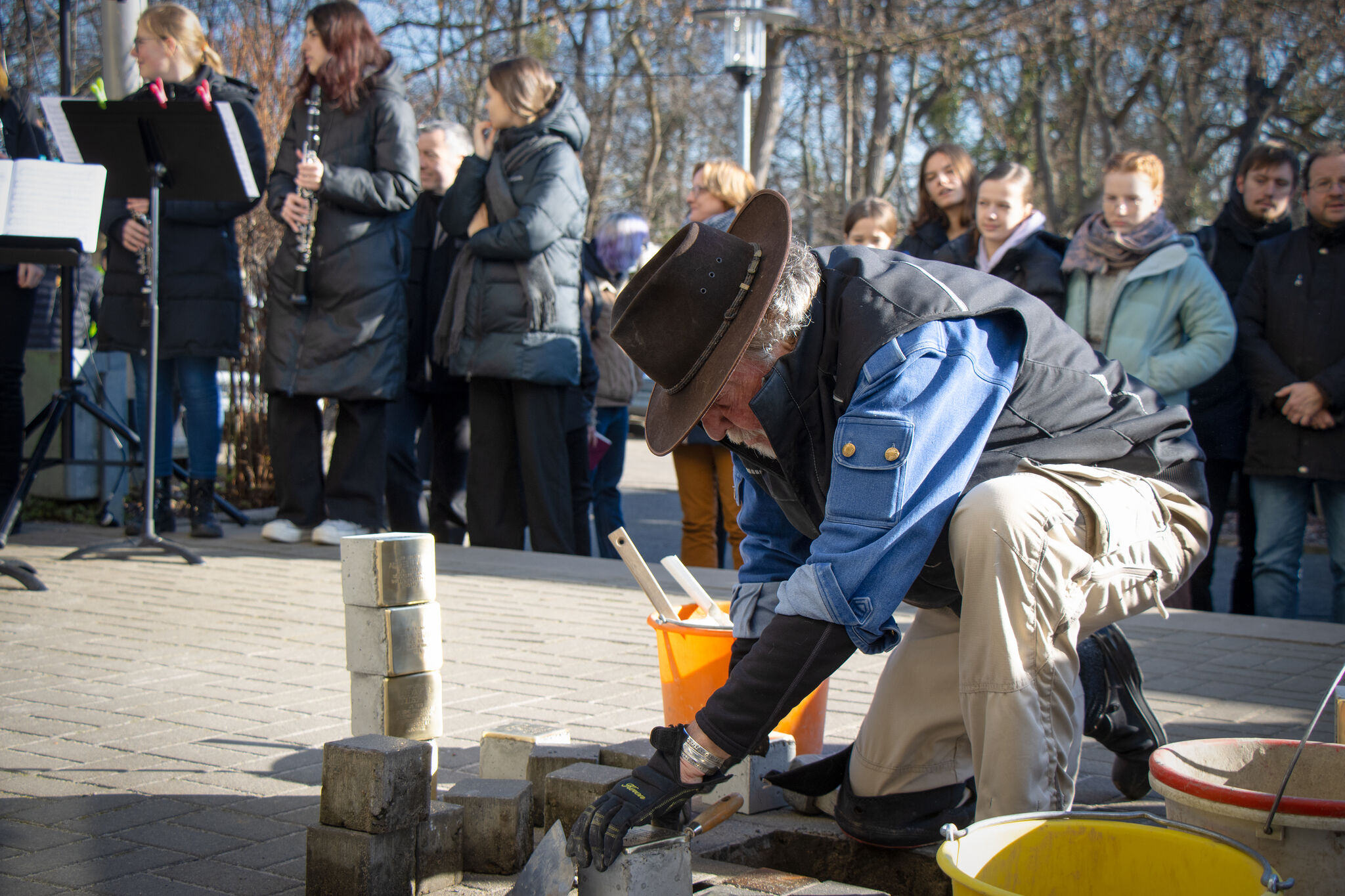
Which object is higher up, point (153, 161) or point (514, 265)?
point (153, 161)

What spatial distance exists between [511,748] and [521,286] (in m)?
3.63

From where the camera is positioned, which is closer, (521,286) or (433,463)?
(521,286)

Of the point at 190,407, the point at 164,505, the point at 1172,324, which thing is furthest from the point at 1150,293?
the point at 164,505

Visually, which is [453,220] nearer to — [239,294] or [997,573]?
[239,294]

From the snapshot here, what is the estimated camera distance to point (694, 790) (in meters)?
2.11

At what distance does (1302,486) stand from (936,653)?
124 inches

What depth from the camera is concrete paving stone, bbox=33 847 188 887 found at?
7.88 ft

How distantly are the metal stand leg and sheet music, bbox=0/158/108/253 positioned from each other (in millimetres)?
474

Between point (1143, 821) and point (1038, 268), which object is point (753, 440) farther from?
point (1038, 268)

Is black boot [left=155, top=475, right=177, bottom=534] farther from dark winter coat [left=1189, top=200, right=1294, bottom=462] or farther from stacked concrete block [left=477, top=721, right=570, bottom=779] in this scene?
dark winter coat [left=1189, top=200, right=1294, bottom=462]

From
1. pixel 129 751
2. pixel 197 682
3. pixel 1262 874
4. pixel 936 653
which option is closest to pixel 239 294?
pixel 197 682

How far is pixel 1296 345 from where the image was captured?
5.18 metres

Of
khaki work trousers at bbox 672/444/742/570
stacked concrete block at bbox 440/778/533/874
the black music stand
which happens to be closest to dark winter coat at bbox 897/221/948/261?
khaki work trousers at bbox 672/444/742/570

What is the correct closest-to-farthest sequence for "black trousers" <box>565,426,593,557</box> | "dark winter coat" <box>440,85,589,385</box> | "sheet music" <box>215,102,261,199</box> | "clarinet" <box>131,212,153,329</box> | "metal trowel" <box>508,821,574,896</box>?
"metal trowel" <box>508,821,574,896</box>
"sheet music" <box>215,102,261,199</box>
"dark winter coat" <box>440,85,589,385</box>
"clarinet" <box>131,212,153,329</box>
"black trousers" <box>565,426,593,557</box>
